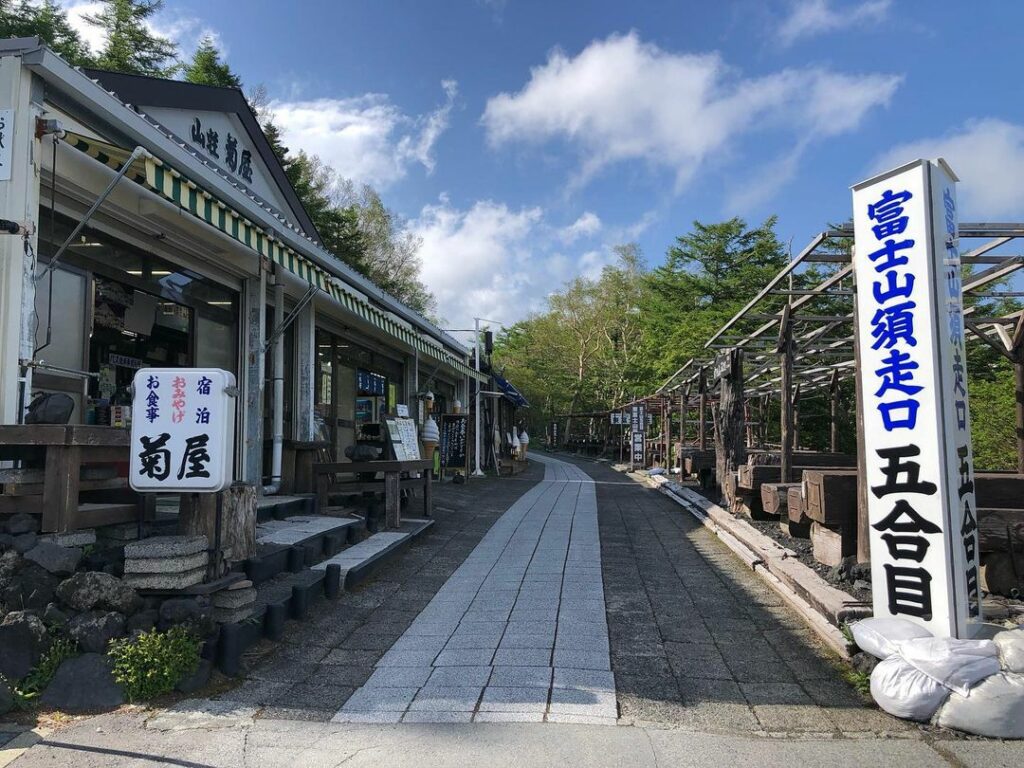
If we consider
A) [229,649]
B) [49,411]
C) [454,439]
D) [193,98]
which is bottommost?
[229,649]

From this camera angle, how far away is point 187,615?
168 inches

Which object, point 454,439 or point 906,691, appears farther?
point 454,439

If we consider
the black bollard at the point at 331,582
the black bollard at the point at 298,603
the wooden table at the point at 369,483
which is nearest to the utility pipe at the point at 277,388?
the wooden table at the point at 369,483

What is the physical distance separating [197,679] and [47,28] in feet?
70.1

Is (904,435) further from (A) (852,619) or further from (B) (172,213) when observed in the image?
(B) (172,213)

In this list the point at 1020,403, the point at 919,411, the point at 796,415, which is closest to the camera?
the point at 919,411

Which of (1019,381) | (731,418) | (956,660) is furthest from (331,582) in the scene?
(1019,381)

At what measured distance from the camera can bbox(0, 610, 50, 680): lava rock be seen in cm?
386

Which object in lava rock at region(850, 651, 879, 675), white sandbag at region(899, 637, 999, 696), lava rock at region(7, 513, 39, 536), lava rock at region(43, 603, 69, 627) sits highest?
lava rock at region(7, 513, 39, 536)

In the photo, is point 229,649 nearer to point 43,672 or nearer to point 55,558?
point 43,672

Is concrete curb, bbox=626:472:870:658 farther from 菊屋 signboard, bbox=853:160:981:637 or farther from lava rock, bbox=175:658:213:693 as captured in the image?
lava rock, bbox=175:658:213:693

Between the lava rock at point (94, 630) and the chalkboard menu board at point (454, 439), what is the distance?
14.2 meters

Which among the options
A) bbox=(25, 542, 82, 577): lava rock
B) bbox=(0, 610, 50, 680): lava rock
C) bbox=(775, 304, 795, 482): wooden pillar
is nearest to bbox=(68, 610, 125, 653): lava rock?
bbox=(0, 610, 50, 680): lava rock

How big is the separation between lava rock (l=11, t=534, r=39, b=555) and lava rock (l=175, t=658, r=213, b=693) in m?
1.22
